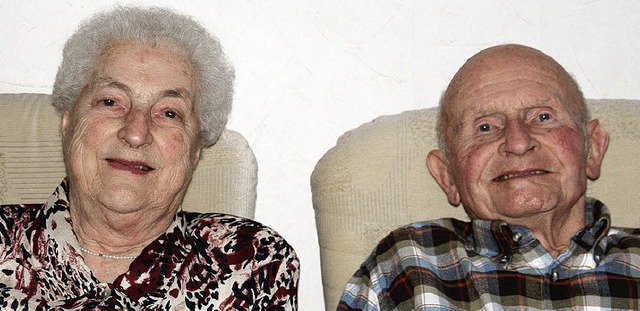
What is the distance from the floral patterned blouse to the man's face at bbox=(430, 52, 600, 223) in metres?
0.45

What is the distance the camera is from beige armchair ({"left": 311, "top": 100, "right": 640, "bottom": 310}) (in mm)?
2090

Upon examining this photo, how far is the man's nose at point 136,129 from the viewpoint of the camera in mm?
1889

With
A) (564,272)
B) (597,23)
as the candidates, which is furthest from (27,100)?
(597,23)

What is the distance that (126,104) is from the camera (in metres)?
1.95

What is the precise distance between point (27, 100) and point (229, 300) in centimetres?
73

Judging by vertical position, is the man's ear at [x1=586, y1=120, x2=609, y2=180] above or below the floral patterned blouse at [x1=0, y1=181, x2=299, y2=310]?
above

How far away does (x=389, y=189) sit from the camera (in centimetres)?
210

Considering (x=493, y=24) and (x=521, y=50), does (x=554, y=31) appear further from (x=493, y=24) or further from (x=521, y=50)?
Result: (x=521, y=50)

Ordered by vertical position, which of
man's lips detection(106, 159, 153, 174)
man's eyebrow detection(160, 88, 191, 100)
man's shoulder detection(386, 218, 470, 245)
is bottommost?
man's shoulder detection(386, 218, 470, 245)

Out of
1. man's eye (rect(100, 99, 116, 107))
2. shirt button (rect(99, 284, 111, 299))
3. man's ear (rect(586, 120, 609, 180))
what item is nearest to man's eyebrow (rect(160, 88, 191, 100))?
Result: man's eye (rect(100, 99, 116, 107))

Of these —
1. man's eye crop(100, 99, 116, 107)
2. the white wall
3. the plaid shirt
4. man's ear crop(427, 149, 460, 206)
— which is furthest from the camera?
the white wall

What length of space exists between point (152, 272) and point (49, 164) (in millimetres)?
425

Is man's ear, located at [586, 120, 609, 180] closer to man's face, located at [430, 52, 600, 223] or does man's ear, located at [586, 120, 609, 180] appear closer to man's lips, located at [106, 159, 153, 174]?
man's face, located at [430, 52, 600, 223]

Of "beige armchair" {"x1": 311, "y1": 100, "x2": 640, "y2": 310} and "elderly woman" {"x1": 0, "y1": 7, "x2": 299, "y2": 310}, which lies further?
"beige armchair" {"x1": 311, "y1": 100, "x2": 640, "y2": 310}
